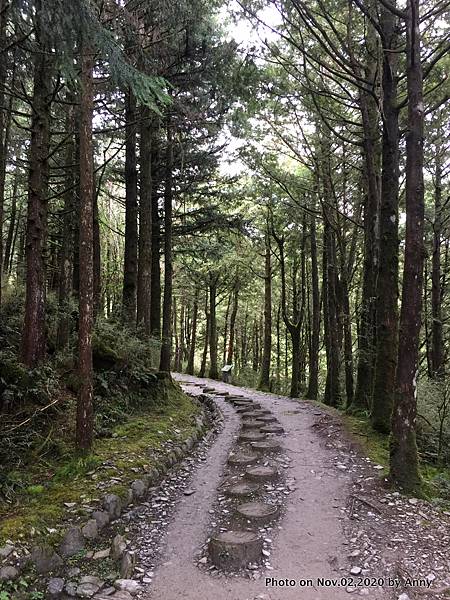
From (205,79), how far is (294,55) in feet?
7.77

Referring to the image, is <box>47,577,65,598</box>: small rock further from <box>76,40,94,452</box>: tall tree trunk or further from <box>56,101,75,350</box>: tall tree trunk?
<box>56,101,75,350</box>: tall tree trunk

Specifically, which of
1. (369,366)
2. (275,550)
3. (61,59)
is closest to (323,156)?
(369,366)

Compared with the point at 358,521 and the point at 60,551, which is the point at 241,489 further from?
the point at 60,551

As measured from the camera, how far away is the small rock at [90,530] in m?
4.56

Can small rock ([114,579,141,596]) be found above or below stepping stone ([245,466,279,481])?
below

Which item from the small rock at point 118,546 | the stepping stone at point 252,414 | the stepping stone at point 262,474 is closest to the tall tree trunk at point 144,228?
the stepping stone at point 252,414

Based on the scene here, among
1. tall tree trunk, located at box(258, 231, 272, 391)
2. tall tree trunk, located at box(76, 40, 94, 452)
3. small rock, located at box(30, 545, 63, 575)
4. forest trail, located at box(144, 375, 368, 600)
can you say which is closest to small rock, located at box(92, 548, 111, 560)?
small rock, located at box(30, 545, 63, 575)

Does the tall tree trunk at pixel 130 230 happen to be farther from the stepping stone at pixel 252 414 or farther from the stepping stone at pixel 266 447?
the stepping stone at pixel 266 447

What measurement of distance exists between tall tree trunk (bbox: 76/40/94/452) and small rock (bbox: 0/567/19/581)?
2266mm

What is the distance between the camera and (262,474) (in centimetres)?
648

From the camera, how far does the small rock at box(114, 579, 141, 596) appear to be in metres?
3.88

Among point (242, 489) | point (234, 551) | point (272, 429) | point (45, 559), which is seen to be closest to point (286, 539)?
point (234, 551)

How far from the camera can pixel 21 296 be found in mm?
11086

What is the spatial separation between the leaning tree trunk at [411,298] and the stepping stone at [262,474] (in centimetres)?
169
